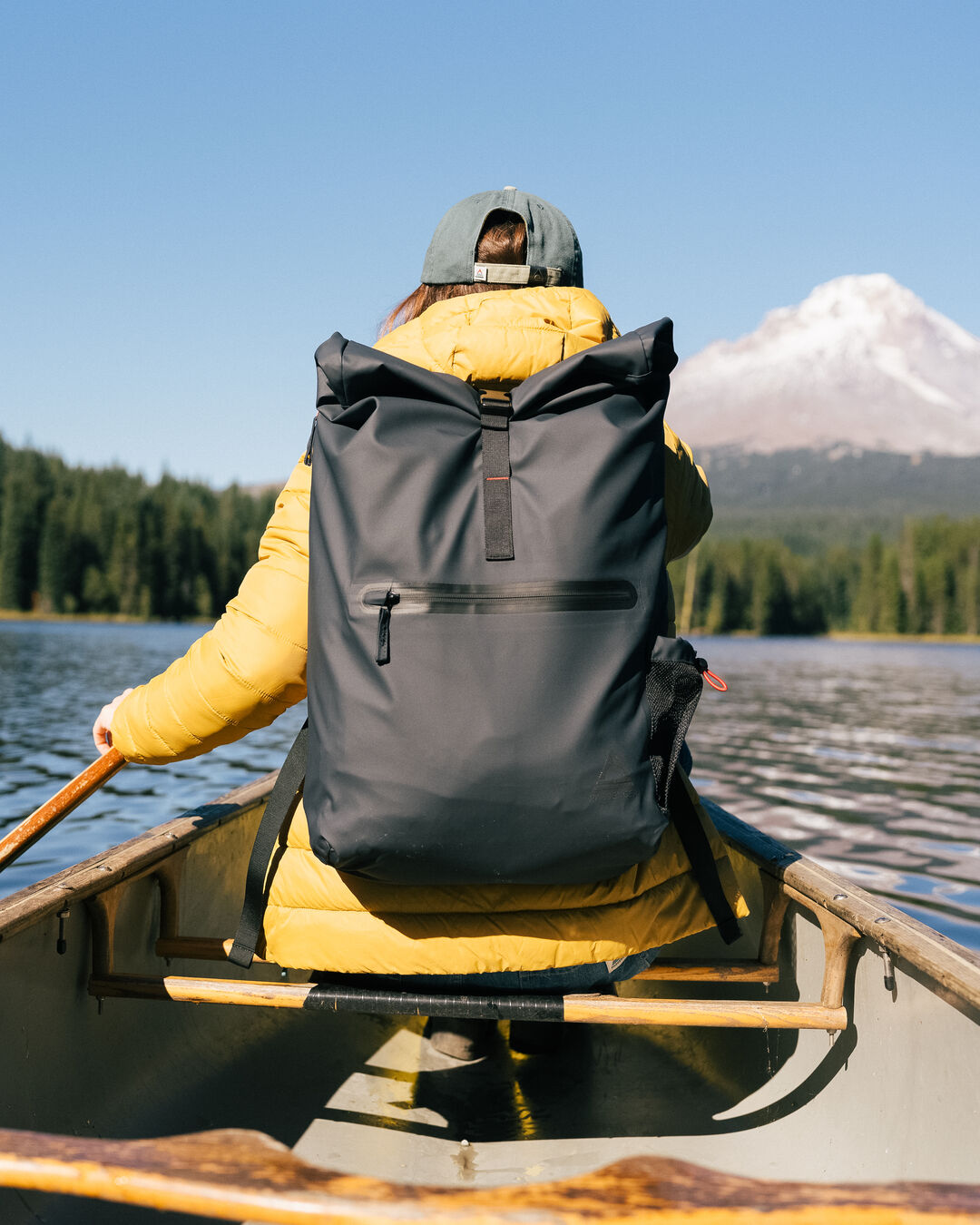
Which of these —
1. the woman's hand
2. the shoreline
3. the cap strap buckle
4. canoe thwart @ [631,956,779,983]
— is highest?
the cap strap buckle

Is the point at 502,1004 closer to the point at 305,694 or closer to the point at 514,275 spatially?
the point at 305,694

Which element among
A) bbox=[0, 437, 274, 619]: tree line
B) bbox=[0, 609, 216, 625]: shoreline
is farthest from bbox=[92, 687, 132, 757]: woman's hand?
bbox=[0, 437, 274, 619]: tree line

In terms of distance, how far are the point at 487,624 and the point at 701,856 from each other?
0.82 meters

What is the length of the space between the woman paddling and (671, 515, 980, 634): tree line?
287 ft

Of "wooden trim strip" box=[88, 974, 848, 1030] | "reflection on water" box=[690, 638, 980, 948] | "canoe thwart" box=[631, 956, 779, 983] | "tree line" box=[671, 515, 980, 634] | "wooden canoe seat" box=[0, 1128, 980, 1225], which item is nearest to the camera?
"wooden canoe seat" box=[0, 1128, 980, 1225]

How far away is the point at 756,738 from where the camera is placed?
56.7 ft

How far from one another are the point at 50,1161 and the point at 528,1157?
1998 millimetres

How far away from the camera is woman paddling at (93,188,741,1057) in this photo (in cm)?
205

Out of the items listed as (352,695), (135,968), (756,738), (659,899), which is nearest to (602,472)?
(352,695)

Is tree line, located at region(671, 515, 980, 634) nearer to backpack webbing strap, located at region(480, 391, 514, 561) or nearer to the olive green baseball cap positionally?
the olive green baseball cap

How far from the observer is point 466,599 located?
1.86 m

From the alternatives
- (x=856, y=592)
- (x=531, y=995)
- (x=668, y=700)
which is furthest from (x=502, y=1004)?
(x=856, y=592)

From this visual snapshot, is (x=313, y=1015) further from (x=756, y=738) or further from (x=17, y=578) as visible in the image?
(x=17, y=578)

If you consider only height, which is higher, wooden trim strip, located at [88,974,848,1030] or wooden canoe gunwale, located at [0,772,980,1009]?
wooden canoe gunwale, located at [0,772,980,1009]
